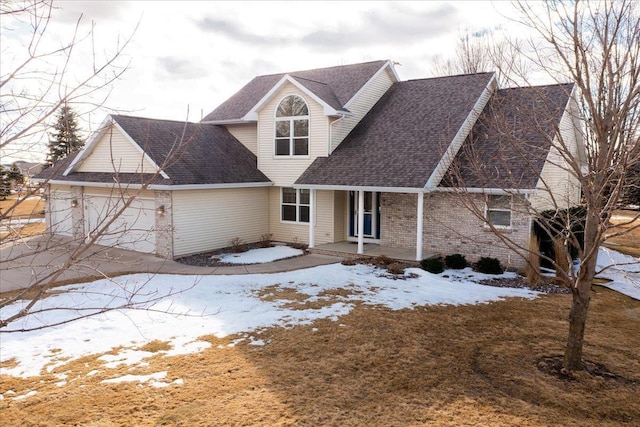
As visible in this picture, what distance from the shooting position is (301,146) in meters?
19.5

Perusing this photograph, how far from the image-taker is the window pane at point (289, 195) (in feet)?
66.1

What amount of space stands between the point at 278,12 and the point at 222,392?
7.67 meters

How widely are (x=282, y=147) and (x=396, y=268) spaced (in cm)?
786

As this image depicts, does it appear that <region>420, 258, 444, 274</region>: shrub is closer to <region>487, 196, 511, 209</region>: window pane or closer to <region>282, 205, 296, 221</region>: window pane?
<region>487, 196, 511, 209</region>: window pane

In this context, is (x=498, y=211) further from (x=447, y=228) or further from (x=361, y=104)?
(x=361, y=104)

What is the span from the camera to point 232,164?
19656 millimetres

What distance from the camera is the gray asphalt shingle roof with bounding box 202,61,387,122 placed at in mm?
19562

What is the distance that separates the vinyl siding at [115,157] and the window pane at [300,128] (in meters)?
5.78

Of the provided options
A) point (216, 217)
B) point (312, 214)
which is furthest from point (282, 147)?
point (216, 217)

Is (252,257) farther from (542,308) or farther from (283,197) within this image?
(542,308)

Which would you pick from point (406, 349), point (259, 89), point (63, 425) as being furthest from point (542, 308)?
point (259, 89)

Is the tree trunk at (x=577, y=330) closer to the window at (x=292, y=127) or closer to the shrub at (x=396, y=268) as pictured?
the shrub at (x=396, y=268)

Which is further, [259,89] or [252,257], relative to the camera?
[259,89]

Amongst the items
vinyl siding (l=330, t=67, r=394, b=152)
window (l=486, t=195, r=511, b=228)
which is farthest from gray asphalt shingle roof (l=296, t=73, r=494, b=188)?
window (l=486, t=195, r=511, b=228)
